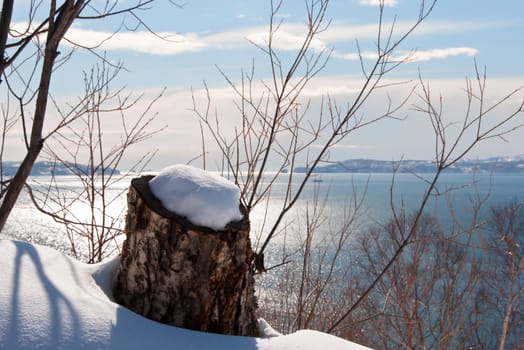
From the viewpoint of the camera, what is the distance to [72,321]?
1229mm

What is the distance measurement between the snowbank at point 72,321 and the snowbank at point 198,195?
351 millimetres

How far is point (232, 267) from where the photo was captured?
1630mm

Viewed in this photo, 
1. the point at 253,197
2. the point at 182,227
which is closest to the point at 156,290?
the point at 182,227

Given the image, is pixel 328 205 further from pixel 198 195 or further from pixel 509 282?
pixel 198 195

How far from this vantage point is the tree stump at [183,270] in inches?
61.9

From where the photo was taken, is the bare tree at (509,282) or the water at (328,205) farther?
the bare tree at (509,282)

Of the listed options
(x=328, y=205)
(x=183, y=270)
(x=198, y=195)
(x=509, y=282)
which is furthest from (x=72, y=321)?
(x=328, y=205)

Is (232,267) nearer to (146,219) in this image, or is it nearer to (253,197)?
(146,219)

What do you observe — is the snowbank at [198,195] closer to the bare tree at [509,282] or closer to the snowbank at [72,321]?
the snowbank at [72,321]

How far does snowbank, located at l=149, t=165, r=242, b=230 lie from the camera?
160 centimetres

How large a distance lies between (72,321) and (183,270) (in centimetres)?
41

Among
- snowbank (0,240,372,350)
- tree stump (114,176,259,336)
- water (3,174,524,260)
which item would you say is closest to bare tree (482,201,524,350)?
water (3,174,524,260)

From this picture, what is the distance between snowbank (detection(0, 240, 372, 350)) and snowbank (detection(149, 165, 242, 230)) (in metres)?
0.35

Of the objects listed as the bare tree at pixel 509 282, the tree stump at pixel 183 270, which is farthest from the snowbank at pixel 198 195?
the bare tree at pixel 509 282
